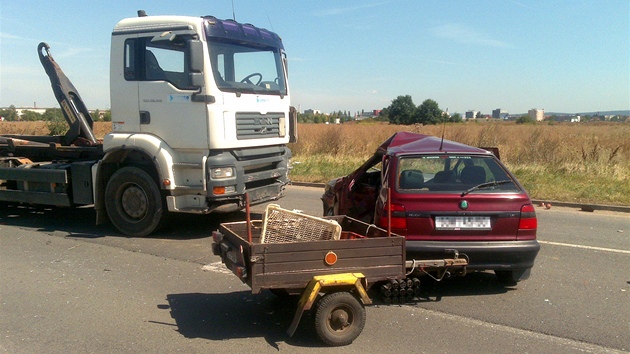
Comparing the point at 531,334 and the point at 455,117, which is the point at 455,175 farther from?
the point at 455,117

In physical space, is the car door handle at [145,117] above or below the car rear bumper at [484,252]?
above

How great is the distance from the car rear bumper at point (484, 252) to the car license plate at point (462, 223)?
15 centimetres

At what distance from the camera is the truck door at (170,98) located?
768cm

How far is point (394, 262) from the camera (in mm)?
4566

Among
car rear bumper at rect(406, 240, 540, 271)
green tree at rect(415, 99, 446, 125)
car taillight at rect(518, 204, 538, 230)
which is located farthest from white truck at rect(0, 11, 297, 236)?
green tree at rect(415, 99, 446, 125)

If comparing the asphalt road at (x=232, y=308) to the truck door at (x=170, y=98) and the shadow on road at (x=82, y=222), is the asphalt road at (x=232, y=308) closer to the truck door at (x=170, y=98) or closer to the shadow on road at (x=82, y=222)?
the shadow on road at (x=82, y=222)

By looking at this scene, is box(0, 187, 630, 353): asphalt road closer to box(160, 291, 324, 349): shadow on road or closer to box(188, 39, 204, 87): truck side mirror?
box(160, 291, 324, 349): shadow on road

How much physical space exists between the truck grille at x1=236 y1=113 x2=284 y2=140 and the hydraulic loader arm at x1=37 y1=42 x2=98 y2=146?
143 inches

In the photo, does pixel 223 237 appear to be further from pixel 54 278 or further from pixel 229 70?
pixel 229 70

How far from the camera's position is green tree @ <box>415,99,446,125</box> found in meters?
28.8

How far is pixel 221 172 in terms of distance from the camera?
25.5 feet

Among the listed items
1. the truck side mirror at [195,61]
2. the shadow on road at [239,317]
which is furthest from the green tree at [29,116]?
the shadow on road at [239,317]

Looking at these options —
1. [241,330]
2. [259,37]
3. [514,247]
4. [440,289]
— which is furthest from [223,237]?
[259,37]

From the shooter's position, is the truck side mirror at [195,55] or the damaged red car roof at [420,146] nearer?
the damaged red car roof at [420,146]
